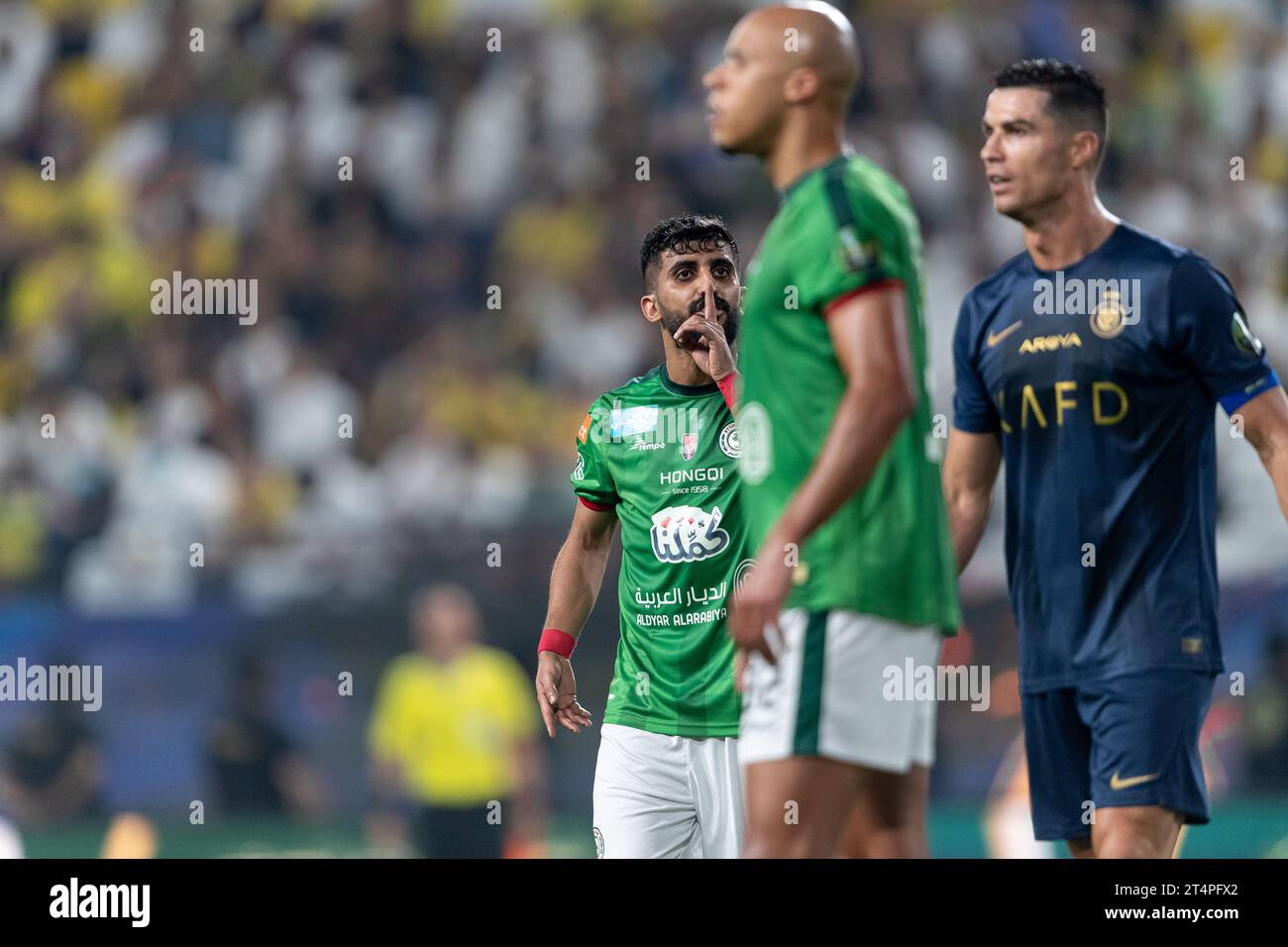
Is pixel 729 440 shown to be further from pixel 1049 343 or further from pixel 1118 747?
pixel 1118 747

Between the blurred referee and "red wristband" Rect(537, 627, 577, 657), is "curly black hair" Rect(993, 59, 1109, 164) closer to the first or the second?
"red wristband" Rect(537, 627, 577, 657)

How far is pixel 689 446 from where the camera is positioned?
523cm

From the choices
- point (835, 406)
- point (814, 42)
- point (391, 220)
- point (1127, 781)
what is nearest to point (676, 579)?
point (1127, 781)

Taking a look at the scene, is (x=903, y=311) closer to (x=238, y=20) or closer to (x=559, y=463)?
(x=559, y=463)

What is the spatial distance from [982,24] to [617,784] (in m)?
6.80

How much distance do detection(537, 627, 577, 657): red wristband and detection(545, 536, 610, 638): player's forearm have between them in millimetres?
22

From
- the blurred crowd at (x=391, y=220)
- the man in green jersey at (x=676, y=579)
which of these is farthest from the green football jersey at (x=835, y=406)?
the blurred crowd at (x=391, y=220)

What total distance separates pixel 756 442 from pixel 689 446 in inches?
64.4

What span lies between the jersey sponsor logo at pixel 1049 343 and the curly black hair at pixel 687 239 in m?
1.15

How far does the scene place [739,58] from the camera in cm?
367

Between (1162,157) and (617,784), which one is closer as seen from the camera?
(617,784)

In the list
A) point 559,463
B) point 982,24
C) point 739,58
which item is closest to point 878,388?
point 739,58

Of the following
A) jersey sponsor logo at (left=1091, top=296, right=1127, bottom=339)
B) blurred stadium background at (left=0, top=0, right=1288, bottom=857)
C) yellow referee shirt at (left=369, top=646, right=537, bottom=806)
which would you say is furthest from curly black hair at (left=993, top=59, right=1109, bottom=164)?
yellow referee shirt at (left=369, top=646, right=537, bottom=806)

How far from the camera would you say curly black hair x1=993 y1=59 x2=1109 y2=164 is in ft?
15.2
